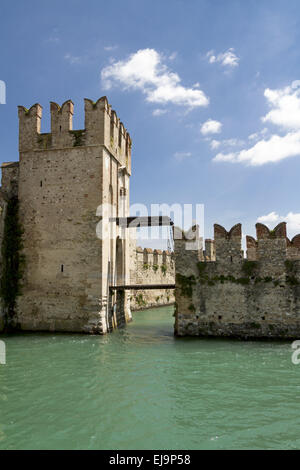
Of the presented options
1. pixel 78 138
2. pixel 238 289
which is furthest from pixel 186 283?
pixel 78 138

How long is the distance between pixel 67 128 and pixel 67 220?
4.18m

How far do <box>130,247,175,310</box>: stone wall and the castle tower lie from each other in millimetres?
8949

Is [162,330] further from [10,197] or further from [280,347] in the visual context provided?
[10,197]

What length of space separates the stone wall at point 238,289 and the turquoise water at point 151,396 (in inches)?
40.7

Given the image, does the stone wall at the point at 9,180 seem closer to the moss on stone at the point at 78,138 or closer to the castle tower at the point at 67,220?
the castle tower at the point at 67,220

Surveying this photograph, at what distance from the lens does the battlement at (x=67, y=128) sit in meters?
15.6

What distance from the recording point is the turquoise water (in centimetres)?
545

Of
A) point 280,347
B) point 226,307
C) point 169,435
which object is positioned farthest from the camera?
point 226,307

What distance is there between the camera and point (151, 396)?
736 centimetres

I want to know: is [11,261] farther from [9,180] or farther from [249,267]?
[249,267]

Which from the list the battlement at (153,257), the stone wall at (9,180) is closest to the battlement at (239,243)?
the stone wall at (9,180)

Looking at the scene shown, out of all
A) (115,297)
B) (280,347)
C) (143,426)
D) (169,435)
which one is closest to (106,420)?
(143,426)
